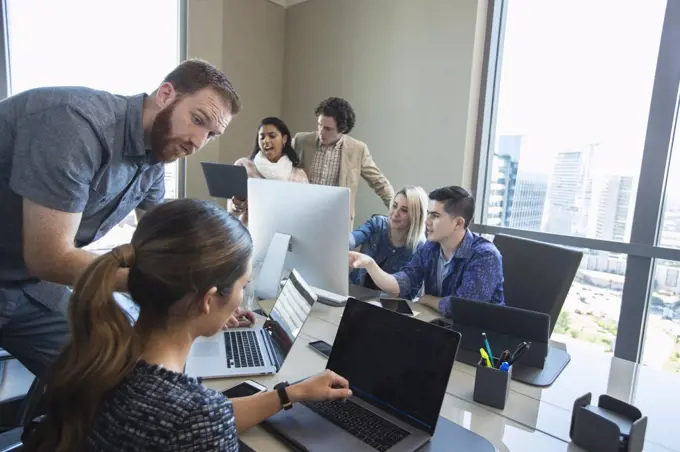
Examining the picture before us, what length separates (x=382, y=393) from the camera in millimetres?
921

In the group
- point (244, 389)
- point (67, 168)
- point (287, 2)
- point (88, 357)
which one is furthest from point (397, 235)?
point (287, 2)

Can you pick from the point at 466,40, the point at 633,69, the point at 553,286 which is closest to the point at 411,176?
the point at 466,40

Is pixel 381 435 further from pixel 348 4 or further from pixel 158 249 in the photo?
pixel 348 4

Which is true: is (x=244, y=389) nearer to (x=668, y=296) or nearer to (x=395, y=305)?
(x=395, y=305)

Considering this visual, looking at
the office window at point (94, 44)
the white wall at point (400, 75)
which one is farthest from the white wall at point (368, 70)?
the office window at point (94, 44)

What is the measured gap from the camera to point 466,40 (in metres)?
Answer: 2.91

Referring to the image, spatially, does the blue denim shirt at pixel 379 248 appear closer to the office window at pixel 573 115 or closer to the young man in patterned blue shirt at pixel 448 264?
the young man in patterned blue shirt at pixel 448 264

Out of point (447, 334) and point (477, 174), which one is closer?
point (447, 334)

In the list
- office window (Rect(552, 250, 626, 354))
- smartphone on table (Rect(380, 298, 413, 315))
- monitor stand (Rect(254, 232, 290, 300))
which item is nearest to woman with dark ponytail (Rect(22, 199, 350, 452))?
monitor stand (Rect(254, 232, 290, 300))

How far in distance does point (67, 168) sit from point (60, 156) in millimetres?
34

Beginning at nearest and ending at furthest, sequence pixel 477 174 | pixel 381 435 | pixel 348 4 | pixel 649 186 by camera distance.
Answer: pixel 381 435
pixel 649 186
pixel 477 174
pixel 348 4

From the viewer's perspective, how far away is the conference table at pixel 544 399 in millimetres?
890

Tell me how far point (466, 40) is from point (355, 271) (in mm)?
1792

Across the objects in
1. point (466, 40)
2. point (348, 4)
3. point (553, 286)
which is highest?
point (348, 4)
